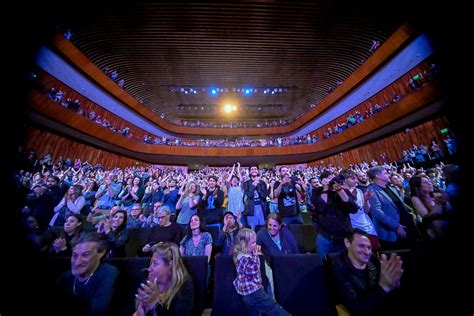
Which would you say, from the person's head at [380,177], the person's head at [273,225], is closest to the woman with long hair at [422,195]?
the person's head at [380,177]

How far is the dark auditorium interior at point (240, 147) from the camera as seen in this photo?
129cm

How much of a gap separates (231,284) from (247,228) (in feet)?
1.61

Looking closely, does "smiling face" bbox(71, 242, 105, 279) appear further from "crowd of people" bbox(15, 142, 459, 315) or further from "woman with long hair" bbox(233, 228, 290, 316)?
"woman with long hair" bbox(233, 228, 290, 316)

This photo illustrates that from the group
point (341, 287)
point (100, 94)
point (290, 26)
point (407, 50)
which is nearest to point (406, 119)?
point (407, 50)

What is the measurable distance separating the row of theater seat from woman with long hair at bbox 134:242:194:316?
20 centimetres

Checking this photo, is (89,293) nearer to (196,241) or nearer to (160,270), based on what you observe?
(160,270)

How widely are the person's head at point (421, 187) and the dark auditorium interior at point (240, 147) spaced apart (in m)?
0.02

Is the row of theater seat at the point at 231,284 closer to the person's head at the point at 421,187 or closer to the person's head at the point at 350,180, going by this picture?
the person's head at the point at 350,180

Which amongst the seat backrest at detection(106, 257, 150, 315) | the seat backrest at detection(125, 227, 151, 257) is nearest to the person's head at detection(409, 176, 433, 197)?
the seat backrest at detection(106, 257, 150, 315)

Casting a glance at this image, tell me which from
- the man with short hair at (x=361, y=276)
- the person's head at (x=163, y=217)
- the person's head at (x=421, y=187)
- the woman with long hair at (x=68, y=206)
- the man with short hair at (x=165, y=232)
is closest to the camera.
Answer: the man with short hair at (x=361, y=276)

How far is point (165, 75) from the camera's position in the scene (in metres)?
13.0

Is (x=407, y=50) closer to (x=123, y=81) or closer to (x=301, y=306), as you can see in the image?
(x=301, y=306)

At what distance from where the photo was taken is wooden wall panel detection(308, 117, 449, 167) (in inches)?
286

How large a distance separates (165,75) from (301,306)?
15.0 metres
